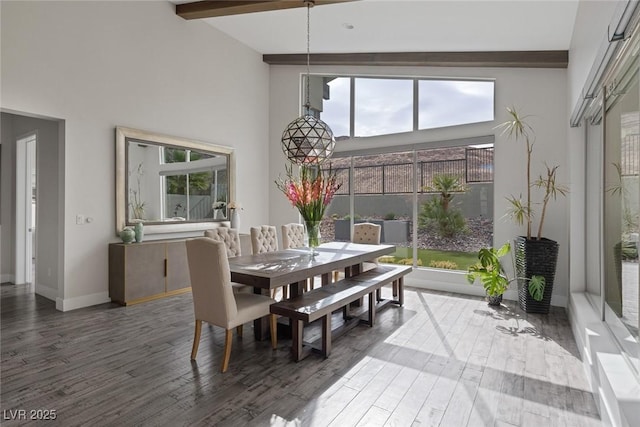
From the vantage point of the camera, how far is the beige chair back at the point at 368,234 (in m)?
5.45

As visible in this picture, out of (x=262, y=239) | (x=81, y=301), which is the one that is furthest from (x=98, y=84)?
(x=262, y=239)

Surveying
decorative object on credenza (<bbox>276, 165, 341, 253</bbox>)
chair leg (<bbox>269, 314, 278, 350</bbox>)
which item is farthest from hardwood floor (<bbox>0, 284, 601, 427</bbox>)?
decorative object on credenza (<bbox>276, 165, 341, 253</bbox>)

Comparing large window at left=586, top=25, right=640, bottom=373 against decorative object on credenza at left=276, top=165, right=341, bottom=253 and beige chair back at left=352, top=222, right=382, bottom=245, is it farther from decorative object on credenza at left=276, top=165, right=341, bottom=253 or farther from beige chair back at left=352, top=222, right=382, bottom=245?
beige chair back at left=352, top=222, right=382, bottom=245

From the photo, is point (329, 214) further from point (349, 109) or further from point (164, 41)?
point (164, 41)

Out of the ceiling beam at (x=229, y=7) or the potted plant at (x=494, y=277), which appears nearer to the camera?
the potted plant at (x=494, y=277)

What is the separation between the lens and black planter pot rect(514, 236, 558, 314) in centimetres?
419

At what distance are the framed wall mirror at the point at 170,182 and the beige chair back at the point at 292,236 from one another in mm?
1625

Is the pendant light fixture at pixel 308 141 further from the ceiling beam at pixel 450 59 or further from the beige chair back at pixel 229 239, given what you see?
the ceiling beam at pixel 450 59

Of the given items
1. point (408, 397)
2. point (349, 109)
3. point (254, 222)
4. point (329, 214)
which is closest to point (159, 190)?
point (254, 222)

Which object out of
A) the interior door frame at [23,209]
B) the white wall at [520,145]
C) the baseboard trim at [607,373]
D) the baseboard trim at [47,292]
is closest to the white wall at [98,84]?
the baseboard trim at [47,292]

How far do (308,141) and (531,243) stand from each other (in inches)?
116

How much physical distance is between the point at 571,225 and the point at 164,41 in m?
5.96

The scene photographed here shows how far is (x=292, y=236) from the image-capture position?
5.23 meters

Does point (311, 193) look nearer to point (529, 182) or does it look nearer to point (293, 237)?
point (293, 237)
